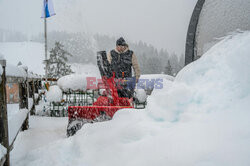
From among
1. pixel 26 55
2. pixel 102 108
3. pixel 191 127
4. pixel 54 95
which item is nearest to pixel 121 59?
pixel 102 108

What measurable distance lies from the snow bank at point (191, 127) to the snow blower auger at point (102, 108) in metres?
0.99

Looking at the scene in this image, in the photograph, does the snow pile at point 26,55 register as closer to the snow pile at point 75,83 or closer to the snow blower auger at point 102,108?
the snow pile at point 75,83

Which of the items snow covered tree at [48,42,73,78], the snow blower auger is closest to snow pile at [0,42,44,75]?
snow covered tree at [48,42,73,78]

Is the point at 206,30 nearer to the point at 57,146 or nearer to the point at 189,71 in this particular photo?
the point at 189,71

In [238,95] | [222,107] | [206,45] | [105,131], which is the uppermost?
[206,45]

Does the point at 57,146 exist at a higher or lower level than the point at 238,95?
lower

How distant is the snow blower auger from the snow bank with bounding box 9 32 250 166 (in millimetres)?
987

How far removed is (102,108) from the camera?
11.1 ft

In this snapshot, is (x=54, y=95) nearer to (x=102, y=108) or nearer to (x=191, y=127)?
(x=102, y=108)

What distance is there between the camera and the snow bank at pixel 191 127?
121 cm

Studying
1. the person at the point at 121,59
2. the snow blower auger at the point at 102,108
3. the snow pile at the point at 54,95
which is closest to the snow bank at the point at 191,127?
the snow blower auger at the point at 102,108

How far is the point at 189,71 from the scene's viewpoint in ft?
6.49

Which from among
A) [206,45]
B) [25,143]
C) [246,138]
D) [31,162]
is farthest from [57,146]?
[206,45]

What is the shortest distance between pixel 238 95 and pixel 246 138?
19.1 inches
